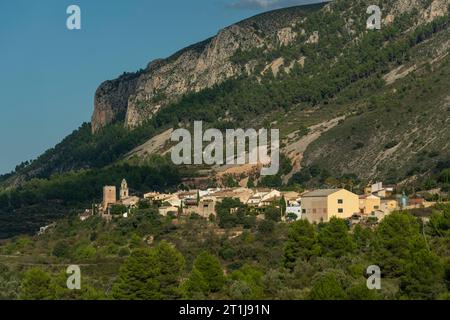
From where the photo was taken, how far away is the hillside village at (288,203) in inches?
3669

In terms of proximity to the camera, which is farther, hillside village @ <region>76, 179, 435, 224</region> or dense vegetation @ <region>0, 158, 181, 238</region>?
dense vegetation @ <region>0, 158, 181, 238</region>

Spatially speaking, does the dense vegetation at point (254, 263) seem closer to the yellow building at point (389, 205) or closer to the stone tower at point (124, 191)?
the yellow building at point (389, 205)

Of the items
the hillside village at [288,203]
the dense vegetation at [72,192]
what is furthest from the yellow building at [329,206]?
the dense vegetation at [72,192]

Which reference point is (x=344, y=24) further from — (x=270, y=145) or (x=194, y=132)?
(x=270, y=145)

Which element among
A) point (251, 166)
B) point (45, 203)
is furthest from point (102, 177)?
point (251, 166)

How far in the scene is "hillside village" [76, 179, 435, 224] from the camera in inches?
3669

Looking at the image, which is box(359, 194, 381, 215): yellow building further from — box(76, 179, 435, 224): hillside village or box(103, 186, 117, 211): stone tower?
box(103, 186, 117, 211): stone tower

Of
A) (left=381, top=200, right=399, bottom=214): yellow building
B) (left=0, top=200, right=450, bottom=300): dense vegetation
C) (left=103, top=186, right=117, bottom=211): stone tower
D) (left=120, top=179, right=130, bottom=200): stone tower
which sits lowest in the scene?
(left=0, top=200, right=450, bottom=300): dense vegetation

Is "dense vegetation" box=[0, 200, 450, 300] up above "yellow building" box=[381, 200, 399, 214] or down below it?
below

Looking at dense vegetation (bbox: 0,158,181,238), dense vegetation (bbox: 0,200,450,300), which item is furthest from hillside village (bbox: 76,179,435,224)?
dense vegetation (bbox: 0,158,181,238)

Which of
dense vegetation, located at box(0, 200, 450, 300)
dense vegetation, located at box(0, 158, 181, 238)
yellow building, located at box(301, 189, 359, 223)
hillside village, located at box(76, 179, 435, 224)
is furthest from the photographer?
dense vegetation, located at box(0, 158, 181, 238)

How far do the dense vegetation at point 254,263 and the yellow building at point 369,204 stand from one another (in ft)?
20.5

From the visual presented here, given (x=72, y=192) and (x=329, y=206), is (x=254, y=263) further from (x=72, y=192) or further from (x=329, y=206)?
(x=72, y=192)

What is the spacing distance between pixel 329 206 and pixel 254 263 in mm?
15253
